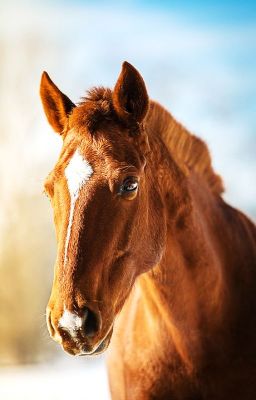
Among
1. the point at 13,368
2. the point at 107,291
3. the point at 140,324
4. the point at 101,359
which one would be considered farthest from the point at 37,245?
the point at 107,291

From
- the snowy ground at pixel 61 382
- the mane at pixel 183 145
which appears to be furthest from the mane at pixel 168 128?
the snowy ground at pixel 61 382

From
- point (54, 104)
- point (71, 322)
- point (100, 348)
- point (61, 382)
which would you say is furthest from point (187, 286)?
point (61, 382)

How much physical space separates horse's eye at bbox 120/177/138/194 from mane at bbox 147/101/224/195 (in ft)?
1.24

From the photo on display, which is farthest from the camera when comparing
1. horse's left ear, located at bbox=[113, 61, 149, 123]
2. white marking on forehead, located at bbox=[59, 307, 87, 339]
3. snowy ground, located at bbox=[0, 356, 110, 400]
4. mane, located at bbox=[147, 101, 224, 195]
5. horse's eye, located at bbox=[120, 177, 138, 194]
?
snowy ground, located at bbox=[0, 356, 110, 400]

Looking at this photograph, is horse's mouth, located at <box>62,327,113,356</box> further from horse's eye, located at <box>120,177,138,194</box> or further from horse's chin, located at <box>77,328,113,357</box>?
horse's eye, located at <box>120,177,138,194</box>

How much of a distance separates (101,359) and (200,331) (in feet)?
10.3

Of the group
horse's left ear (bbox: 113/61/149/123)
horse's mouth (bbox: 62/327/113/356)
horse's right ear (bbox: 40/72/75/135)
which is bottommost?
horse's mouth (bbox: 62/327/113/356)

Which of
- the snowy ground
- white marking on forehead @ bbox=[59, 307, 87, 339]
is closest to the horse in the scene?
white marking on forehead @ bbox=[59, 307, 87, 339]

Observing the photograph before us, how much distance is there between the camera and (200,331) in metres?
1.90

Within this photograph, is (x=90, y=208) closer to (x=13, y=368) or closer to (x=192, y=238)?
(x=192, y=238)

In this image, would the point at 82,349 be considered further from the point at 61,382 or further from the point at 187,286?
the point at 61,382

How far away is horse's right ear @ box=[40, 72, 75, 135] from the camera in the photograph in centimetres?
187

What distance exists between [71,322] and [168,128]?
0.83 meters

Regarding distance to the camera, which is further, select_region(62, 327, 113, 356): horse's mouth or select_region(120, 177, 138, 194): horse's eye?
select_region(120, 177, 138, 194): horse's eye
